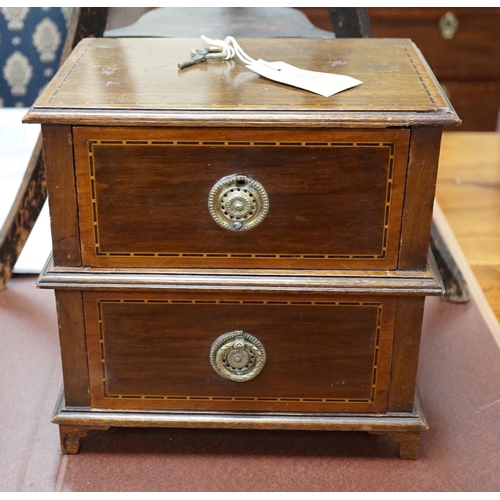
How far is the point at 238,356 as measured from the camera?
1245 millimetres

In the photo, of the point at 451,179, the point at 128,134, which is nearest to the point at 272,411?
the point at 128,134

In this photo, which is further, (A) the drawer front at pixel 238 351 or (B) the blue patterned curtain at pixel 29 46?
(B) the blue patterned curtain at pixel 29 46

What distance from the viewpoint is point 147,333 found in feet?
4.09

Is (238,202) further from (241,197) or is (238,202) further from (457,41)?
(457,41)

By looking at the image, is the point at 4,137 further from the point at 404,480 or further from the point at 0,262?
the point at 404,480

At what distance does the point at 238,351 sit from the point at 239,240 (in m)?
0.19

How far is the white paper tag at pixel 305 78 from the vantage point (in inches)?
45.6

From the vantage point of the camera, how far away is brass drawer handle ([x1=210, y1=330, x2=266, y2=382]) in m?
1.24

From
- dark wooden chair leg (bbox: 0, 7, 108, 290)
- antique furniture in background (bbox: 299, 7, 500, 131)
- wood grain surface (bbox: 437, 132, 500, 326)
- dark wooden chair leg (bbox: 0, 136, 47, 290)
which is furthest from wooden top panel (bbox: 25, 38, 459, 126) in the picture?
antique furniture in background (bbox: 299, 7, 500, 131)

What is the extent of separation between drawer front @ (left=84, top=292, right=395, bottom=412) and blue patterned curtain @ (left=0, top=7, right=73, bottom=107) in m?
1.10

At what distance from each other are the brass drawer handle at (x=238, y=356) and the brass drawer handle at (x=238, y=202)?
0.19 m

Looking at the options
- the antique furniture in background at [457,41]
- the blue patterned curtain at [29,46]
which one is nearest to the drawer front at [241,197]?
the blue patterned curtain at [29,46]

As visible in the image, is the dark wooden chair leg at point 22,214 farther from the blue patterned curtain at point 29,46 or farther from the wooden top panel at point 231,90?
the blue patterned curtain at point 29,46

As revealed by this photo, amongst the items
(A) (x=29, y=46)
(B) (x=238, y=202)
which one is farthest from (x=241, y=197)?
(A) (x=29, y=46)
